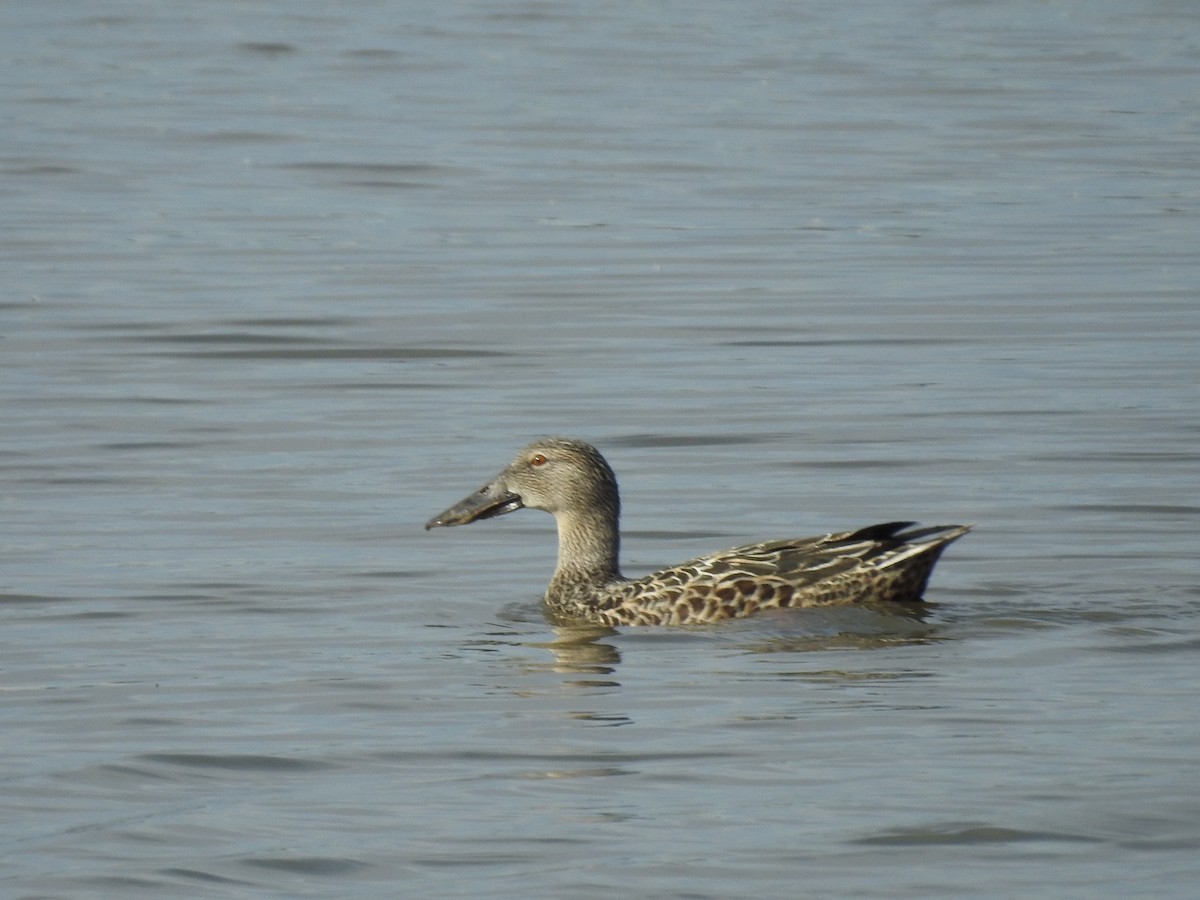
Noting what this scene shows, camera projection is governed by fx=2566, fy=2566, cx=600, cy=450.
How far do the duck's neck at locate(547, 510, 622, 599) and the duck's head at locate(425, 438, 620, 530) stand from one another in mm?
27

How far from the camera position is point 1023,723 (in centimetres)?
825

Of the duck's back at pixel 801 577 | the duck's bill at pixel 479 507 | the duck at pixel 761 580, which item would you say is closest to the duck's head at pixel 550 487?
the duck's bill at pixel 479 507

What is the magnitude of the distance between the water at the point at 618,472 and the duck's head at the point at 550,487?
1.13 ft

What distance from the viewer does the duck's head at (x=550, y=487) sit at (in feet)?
37.0

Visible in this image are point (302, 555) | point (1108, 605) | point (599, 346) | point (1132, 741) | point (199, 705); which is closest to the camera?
point (1132, 741)

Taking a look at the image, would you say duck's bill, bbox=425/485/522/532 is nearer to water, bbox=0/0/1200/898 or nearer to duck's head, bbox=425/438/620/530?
duck's head, bbox=425/438/620/530

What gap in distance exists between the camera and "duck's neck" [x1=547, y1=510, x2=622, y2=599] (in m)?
11.0

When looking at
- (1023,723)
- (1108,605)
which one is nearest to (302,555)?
(1108,605)

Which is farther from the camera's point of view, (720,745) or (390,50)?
(390,50)

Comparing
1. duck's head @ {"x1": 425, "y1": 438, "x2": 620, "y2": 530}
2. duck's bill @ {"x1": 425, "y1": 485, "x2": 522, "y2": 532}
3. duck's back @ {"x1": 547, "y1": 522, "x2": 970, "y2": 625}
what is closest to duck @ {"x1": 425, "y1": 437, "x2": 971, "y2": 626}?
duck's back @ {"x1": 547, "y1": 522, "x2": 970, "y2": 625}

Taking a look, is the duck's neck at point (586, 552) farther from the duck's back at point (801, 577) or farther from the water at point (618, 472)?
the duck's back at point (801, 577)

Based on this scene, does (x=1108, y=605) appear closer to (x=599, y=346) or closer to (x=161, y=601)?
(x=161, y=601)

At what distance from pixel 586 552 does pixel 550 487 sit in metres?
0.41

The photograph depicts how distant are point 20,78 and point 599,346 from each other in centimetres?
2029
